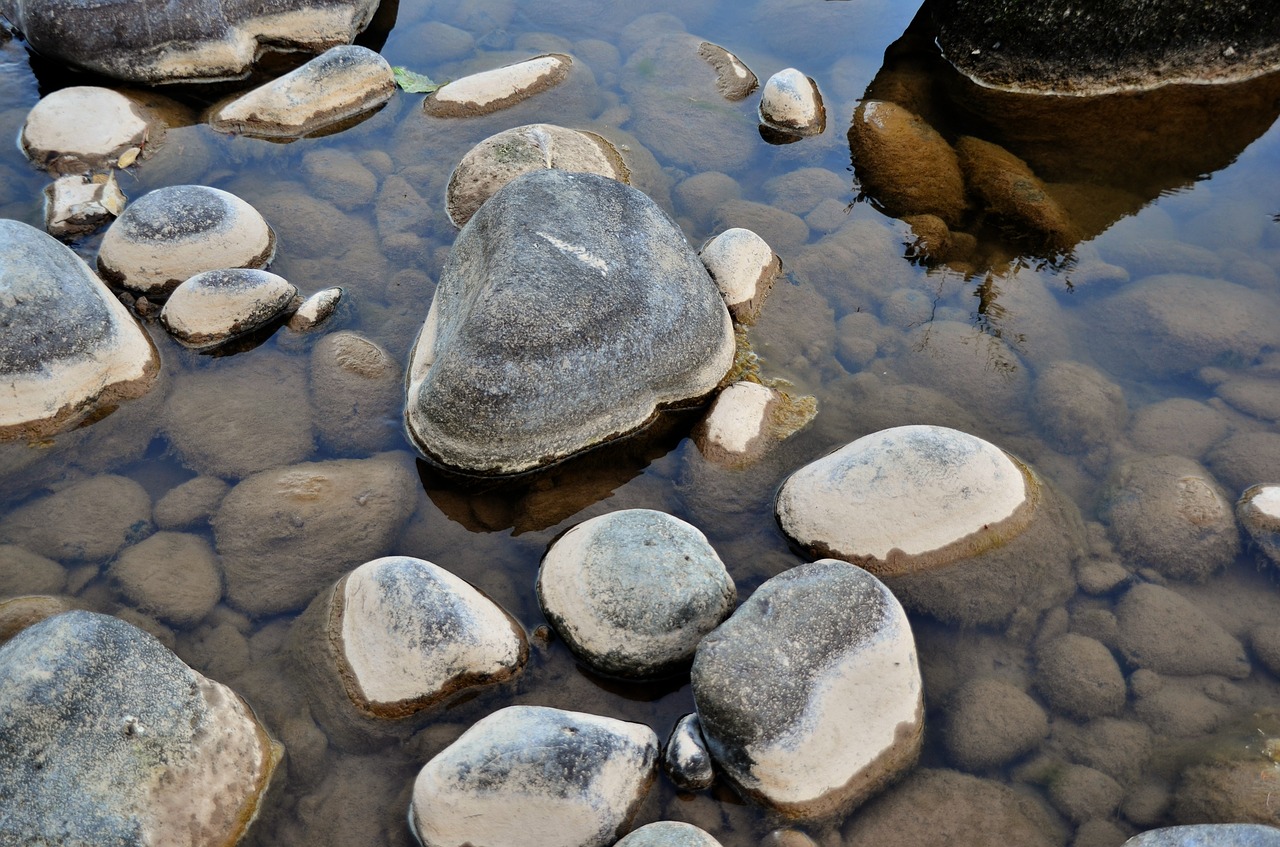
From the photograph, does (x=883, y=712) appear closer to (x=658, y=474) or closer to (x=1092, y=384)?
(x=658, y=474)

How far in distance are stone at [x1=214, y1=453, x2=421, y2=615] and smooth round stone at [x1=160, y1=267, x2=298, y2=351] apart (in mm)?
1006

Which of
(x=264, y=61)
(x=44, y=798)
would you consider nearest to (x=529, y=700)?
(x=44, y=798)

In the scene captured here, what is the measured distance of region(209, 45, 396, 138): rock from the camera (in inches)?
232

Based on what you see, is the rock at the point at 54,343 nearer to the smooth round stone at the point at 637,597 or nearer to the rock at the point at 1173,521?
the smooth round stone at the point at 637,597

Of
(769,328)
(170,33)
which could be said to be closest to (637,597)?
(769,328)

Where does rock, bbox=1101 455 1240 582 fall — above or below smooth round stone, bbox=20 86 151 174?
below

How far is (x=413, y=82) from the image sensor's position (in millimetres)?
6488

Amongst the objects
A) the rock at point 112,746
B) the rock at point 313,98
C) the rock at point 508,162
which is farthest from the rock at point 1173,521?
the rock at point 313,98

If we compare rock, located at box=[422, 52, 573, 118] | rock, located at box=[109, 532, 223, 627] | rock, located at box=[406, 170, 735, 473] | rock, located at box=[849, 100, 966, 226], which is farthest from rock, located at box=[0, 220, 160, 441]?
rock, located at box=[849, 100, 966, 226]

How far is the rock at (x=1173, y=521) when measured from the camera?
12.4ft

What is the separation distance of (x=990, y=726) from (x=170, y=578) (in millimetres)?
3258

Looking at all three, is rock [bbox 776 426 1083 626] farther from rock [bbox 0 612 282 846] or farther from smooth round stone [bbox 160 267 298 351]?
smooth round stone [bbox 160 267 298 351]

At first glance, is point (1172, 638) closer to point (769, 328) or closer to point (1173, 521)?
point (1173, 521)

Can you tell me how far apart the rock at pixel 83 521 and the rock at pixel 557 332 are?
1.24m
